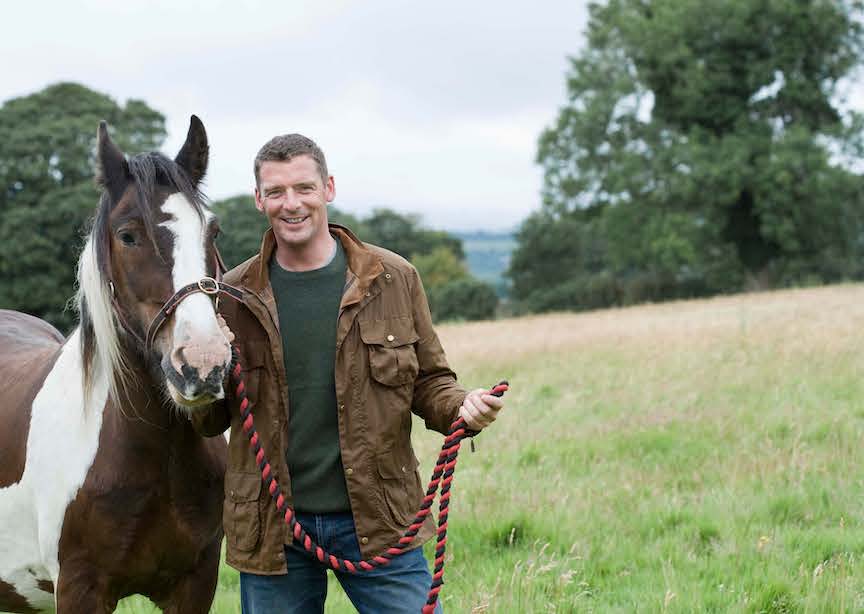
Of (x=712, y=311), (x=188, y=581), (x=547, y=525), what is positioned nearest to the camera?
(x=188, y=581)

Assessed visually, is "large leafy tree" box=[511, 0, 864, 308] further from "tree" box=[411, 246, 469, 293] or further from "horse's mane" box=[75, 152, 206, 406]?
"tree" box=[411, 246, 469, 293]

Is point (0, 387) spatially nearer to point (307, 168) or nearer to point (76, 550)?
point (76, 550)

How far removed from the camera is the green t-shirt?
281cm

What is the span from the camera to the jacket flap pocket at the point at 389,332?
110 inches

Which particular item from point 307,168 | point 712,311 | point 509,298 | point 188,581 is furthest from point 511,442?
point 509,298

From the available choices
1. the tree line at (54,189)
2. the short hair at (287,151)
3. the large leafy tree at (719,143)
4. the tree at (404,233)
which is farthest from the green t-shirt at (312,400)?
the tree at (404,233)

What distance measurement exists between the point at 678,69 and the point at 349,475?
3152 cm

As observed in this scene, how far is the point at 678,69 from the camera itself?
103 feet

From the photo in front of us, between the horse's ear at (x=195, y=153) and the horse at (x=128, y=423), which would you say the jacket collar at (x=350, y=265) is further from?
the horse's ear at (x=195, y=153)

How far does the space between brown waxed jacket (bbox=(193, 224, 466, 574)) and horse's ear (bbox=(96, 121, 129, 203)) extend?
47 cm

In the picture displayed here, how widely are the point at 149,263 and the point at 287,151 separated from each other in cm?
57

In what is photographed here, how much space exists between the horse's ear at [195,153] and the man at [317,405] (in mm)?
358

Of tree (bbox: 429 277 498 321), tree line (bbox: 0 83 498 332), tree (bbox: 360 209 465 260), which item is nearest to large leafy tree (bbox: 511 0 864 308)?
tree line (bbox: 0 83 498 332)

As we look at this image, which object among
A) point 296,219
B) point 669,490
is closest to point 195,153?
point 296,219
